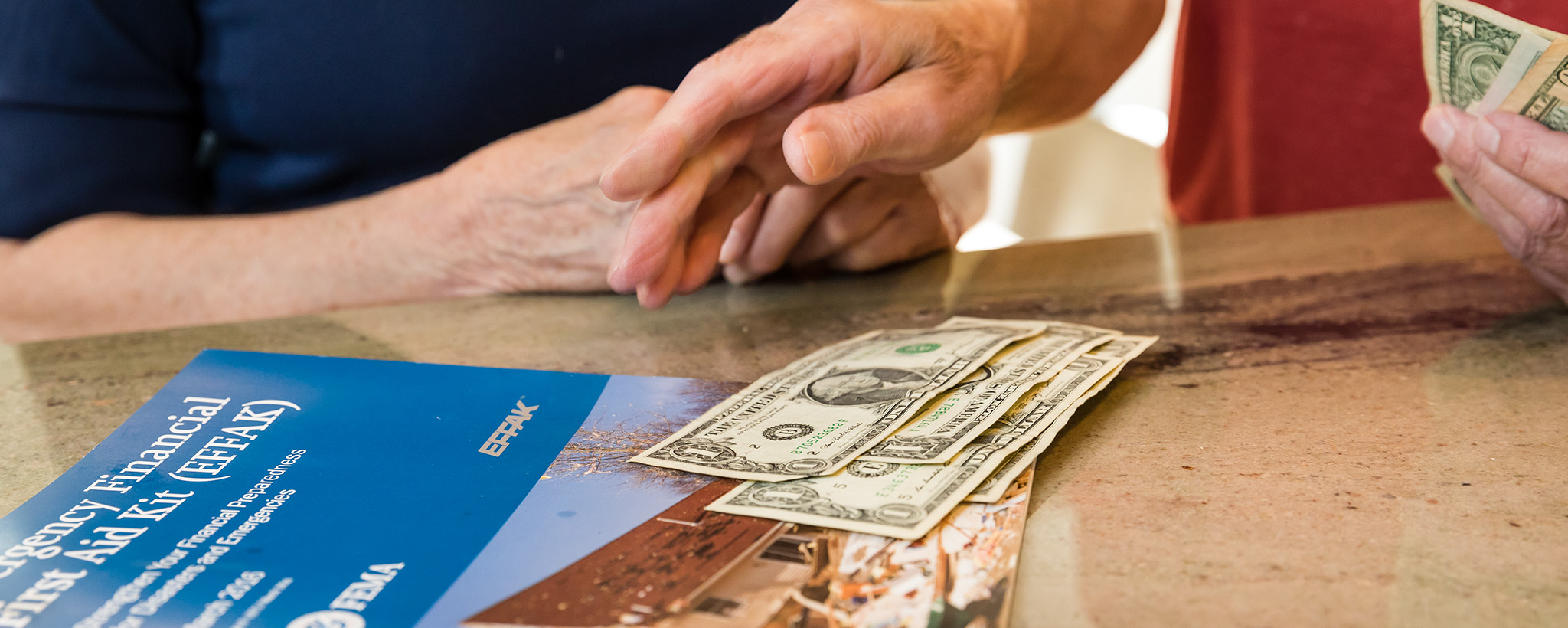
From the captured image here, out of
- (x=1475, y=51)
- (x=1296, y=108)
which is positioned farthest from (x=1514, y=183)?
(x=1296, y=108)

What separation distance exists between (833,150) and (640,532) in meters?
0.35

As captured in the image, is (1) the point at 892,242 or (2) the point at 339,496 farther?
(1) the point at 892,242

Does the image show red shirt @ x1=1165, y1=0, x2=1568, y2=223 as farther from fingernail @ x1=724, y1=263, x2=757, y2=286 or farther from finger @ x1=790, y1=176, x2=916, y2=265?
fingernail @ x1=724, y1=263, x2=757, y2=286

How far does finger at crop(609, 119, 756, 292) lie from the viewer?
782 mm

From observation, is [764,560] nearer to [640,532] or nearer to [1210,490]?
[640,532]

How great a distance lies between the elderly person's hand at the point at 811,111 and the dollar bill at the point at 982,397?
199mm

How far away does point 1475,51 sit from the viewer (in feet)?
2.61

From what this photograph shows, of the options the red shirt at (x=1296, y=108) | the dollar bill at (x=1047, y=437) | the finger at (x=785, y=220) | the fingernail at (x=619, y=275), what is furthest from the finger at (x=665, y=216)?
the red shirt at (x=1296, y=108)

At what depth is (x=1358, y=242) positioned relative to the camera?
114cm

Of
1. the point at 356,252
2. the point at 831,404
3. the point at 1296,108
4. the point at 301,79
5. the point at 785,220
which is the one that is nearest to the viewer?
the point at 831,404

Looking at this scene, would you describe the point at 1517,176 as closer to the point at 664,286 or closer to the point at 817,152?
the point at 817,152

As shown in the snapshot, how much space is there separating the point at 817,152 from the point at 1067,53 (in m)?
0.59

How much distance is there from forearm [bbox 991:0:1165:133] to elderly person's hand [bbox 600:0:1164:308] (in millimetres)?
52

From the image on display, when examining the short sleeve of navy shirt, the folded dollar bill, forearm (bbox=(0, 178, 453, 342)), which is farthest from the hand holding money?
forearm (bbox=(0, 178, 453, 342))
